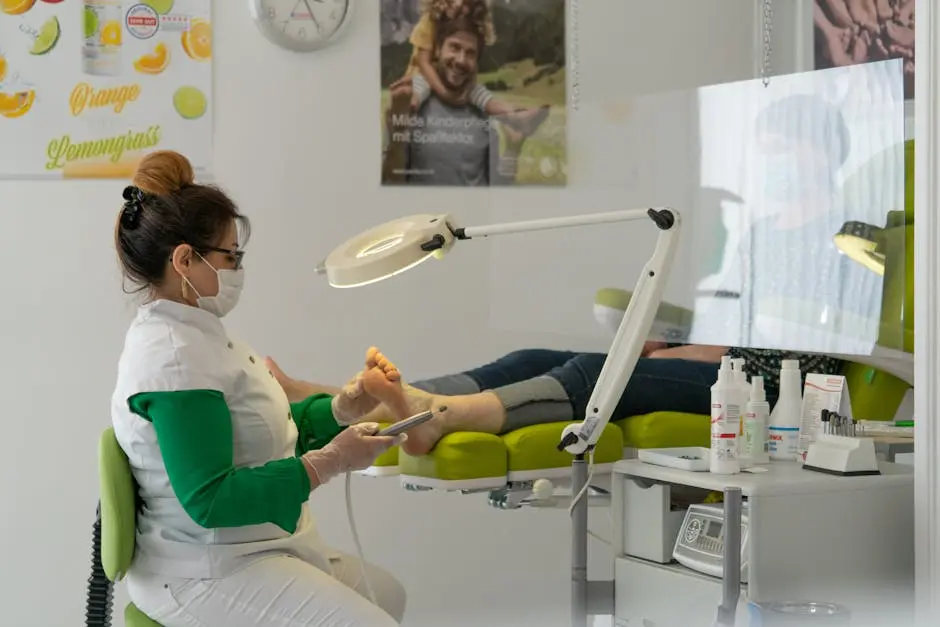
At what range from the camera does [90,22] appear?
311 centimetres

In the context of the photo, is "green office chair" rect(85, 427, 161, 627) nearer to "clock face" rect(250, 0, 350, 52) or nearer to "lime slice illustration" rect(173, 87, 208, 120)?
"lime slice illustration" rect(173, 87, 208, 120)

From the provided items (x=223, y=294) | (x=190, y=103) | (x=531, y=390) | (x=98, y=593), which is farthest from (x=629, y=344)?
(x=190, y=103)

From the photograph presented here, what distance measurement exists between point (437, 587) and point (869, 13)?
211 cm

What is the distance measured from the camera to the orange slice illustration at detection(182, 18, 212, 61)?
318 centimetres

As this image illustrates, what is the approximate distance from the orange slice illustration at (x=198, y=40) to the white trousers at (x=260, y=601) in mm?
1772

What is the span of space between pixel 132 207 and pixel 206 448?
42 cm

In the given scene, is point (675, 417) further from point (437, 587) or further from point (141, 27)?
point (141, 27)

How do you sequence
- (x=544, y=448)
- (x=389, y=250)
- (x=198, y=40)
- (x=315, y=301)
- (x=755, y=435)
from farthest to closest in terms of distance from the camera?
1. (x=315, y=301)
2. (x=198, y=40)
3. (x=544, y=448)
4. (x=755, y=435)
5. (x=389, y=250)

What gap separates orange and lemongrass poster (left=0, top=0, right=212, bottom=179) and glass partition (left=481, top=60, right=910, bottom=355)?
967 mm

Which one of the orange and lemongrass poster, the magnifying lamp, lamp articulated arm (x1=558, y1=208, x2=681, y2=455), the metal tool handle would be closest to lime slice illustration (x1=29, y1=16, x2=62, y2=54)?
the orange and lemongrass poster

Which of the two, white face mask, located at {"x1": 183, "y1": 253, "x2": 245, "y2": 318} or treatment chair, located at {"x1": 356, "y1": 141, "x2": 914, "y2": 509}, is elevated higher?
white face mask, located at {"x1": 183, "y1": 253, "x2": 245, "y2": 318}

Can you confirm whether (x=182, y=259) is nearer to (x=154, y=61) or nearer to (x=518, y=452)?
(x=518, y=452)

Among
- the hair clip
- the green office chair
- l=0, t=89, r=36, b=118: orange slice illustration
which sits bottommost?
the green office chair

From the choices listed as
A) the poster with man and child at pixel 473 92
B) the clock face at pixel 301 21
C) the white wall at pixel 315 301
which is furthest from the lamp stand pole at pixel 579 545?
the clock face at pixel 301 21
